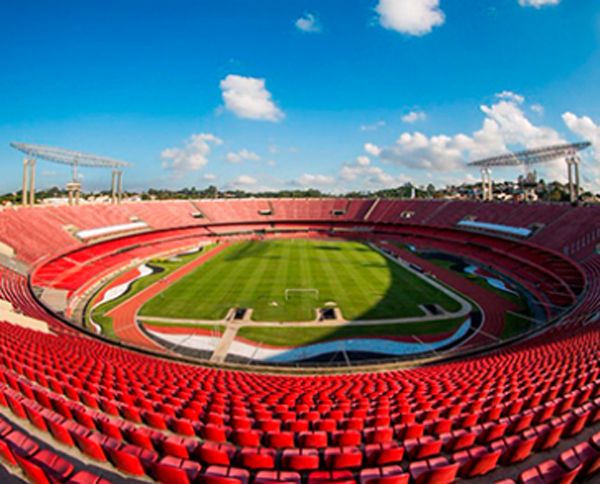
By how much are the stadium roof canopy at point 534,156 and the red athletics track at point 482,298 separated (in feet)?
89.8

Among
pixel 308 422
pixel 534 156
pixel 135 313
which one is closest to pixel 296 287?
pixel 135 313

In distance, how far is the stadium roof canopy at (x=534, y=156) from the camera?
50719 mm

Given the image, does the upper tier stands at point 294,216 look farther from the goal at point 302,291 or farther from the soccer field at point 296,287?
the goal at point 302,291

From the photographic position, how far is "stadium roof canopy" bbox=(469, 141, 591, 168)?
1997 inches

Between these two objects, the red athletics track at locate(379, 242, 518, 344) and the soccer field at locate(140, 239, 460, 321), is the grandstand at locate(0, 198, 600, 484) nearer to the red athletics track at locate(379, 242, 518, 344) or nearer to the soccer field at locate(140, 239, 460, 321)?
the red athletics track at locate(379, 242, 518, 344)

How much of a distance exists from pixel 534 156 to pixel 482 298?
123 feet

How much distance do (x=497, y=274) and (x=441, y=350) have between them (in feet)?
75.1

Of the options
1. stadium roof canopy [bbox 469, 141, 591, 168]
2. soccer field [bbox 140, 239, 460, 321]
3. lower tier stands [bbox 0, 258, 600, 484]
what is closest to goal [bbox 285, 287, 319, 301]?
soccer field [bbox 140, 239, 460, 321]

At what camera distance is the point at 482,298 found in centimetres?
3269

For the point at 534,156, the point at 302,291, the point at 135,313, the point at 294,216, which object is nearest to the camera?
the point at 135,313

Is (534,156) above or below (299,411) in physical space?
above

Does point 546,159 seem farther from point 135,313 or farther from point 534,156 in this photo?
point 135,313

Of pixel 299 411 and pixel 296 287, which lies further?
pixel 296 287

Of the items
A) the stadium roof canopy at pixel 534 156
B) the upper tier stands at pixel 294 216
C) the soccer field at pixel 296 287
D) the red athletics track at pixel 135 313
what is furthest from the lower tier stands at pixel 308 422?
the stadium roof canopy at pixel 534 156
